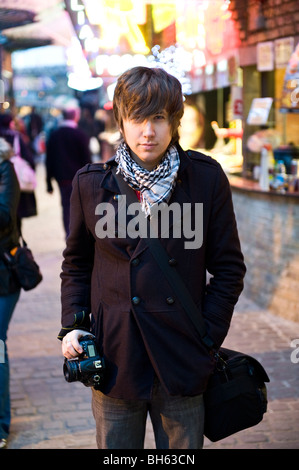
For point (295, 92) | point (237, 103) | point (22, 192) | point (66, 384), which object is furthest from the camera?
point (237, 103)

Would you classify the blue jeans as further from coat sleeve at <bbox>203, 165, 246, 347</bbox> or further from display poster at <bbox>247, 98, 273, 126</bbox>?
display poster at <bbox>247, 98, 273, 126</bbox>

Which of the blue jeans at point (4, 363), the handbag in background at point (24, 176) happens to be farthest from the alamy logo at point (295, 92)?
the blue jeans at point (4, 363)

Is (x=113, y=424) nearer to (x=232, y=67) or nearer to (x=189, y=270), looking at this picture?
(x=189, y=270)

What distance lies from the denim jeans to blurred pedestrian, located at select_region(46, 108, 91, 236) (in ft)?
22.3

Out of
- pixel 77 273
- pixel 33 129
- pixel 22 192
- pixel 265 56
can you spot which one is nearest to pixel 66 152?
pixel 22 192

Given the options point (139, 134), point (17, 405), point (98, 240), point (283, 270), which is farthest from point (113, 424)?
point (283, 270)

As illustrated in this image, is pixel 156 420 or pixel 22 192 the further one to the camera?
pixel 22 192

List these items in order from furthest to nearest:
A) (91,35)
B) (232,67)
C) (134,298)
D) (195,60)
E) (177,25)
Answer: (195,60)
(177,25)
(232,67)
(91,35)
(134,298)

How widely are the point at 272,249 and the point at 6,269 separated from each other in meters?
3.35

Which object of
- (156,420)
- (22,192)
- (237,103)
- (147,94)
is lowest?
(22,192)

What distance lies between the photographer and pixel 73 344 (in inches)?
Answer: 106

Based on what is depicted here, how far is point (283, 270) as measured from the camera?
693 cm

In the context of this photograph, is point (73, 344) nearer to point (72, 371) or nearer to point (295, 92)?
point (72, 371)
